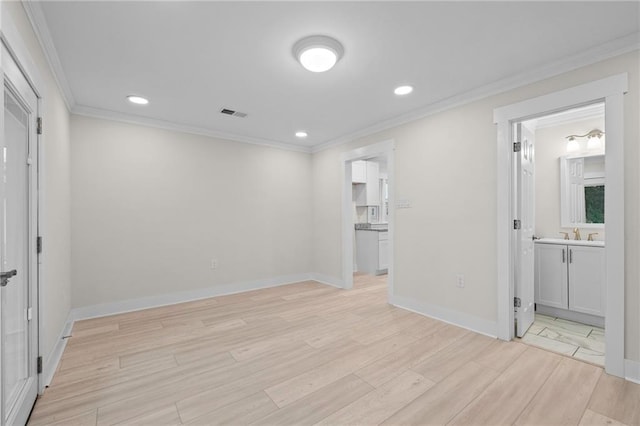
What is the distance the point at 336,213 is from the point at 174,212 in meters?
2.45

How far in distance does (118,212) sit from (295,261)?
274 centimetres

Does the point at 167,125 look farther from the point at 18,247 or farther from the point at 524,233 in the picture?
the point at 524,233

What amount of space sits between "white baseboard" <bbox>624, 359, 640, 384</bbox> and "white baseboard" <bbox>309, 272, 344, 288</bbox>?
10.6ft

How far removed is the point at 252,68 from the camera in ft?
8.16

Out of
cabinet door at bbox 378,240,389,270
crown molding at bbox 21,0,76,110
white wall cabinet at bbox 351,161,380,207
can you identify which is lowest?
cabinet door at bbox 378,240,389,270

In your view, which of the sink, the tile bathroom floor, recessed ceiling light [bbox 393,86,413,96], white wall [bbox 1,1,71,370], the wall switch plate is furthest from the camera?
the wall switch plate

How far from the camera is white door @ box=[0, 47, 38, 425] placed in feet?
4.89

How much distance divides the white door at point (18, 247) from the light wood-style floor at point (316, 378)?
24cm

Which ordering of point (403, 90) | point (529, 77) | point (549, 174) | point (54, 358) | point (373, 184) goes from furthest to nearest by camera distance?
1. point (373, 184)
2. point (549, 174)
3. point (403, 90)
4. point (529, 77)
5. point (54, 358)

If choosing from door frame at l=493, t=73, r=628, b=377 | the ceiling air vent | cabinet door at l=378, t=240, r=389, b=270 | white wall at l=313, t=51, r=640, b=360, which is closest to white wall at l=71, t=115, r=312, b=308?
the ceiling air vent

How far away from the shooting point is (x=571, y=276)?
3.25 meters

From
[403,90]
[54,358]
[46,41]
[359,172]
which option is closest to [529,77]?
[403,90]

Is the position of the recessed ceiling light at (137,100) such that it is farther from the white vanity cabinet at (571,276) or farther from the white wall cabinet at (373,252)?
the white vanity cabinet at (571,276)

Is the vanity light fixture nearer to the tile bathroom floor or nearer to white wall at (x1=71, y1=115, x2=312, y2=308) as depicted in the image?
the tile bathroom floor
